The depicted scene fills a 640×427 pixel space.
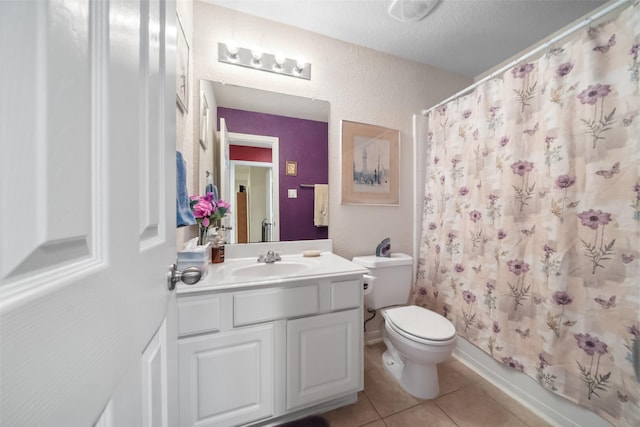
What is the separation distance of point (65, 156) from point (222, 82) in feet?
4.78

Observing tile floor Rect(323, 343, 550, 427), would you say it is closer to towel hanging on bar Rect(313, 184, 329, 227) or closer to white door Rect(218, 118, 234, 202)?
towel hanging on bar Rect(313, 184, 329, 227)

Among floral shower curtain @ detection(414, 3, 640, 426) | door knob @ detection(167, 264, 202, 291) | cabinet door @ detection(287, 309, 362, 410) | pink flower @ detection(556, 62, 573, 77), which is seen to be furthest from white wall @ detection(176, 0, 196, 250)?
pink flower @ detection(556, 62, 573, 77)

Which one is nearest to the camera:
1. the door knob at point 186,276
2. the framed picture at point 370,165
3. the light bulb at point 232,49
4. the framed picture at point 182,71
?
the door knob at point 186,276

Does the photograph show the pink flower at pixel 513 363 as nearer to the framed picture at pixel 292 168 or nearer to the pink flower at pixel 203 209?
the framed picture at pixel 292 168

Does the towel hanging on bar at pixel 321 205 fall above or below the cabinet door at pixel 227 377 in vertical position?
above

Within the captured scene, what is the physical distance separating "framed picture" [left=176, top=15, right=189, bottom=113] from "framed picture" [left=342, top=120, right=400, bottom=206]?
1023 mm

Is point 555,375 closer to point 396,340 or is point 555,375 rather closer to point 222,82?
point 396,340

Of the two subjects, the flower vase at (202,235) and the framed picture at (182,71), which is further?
the flower vase at (202,235)

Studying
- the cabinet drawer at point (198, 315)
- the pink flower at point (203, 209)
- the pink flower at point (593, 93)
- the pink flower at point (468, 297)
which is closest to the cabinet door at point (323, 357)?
the cabinet drawer at point (198, 315)

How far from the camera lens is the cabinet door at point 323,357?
1093 mm

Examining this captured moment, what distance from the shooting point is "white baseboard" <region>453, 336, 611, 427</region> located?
106 centimetres

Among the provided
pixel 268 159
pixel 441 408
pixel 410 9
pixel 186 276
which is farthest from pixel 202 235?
pixel 410 9

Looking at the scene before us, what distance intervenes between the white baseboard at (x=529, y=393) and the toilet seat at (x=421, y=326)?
1.48ft

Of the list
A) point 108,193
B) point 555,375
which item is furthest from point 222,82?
point 555,375
